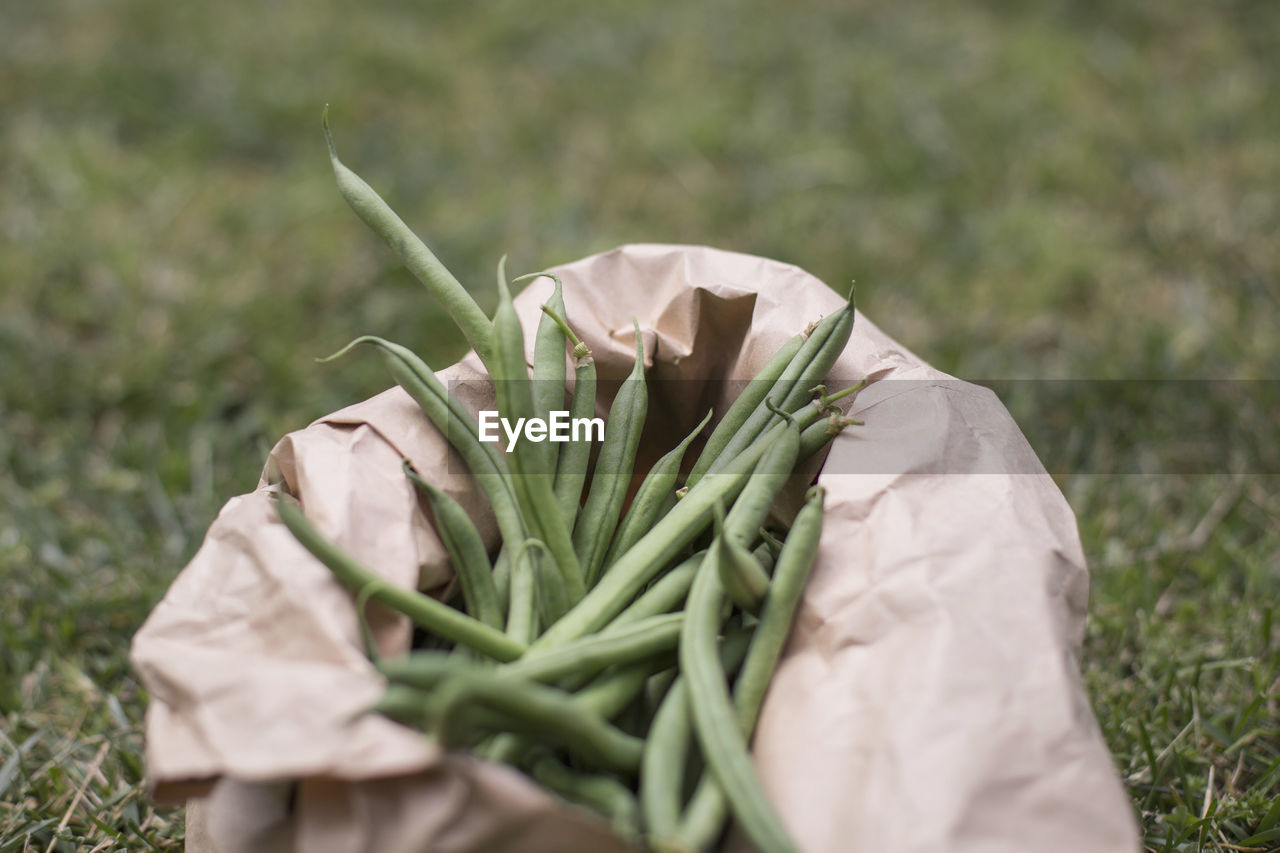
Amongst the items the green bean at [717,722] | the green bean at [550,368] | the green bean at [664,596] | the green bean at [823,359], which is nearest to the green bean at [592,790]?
the green bean at [717,722]

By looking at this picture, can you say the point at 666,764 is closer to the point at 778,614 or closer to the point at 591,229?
the point at 778,614

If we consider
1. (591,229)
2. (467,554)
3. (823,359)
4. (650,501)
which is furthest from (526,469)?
(591,229)

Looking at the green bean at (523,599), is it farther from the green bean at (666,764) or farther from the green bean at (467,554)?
the green bean at (666,764)

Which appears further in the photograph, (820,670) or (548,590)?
(548,590)

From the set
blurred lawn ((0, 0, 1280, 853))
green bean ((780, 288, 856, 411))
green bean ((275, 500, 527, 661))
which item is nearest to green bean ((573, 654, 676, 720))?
green bean ((275, 500, 527, 661))

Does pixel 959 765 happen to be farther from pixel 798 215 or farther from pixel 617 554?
pixel 798 215

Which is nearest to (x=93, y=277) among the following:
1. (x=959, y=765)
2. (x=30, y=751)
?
(x=30, y=751)
